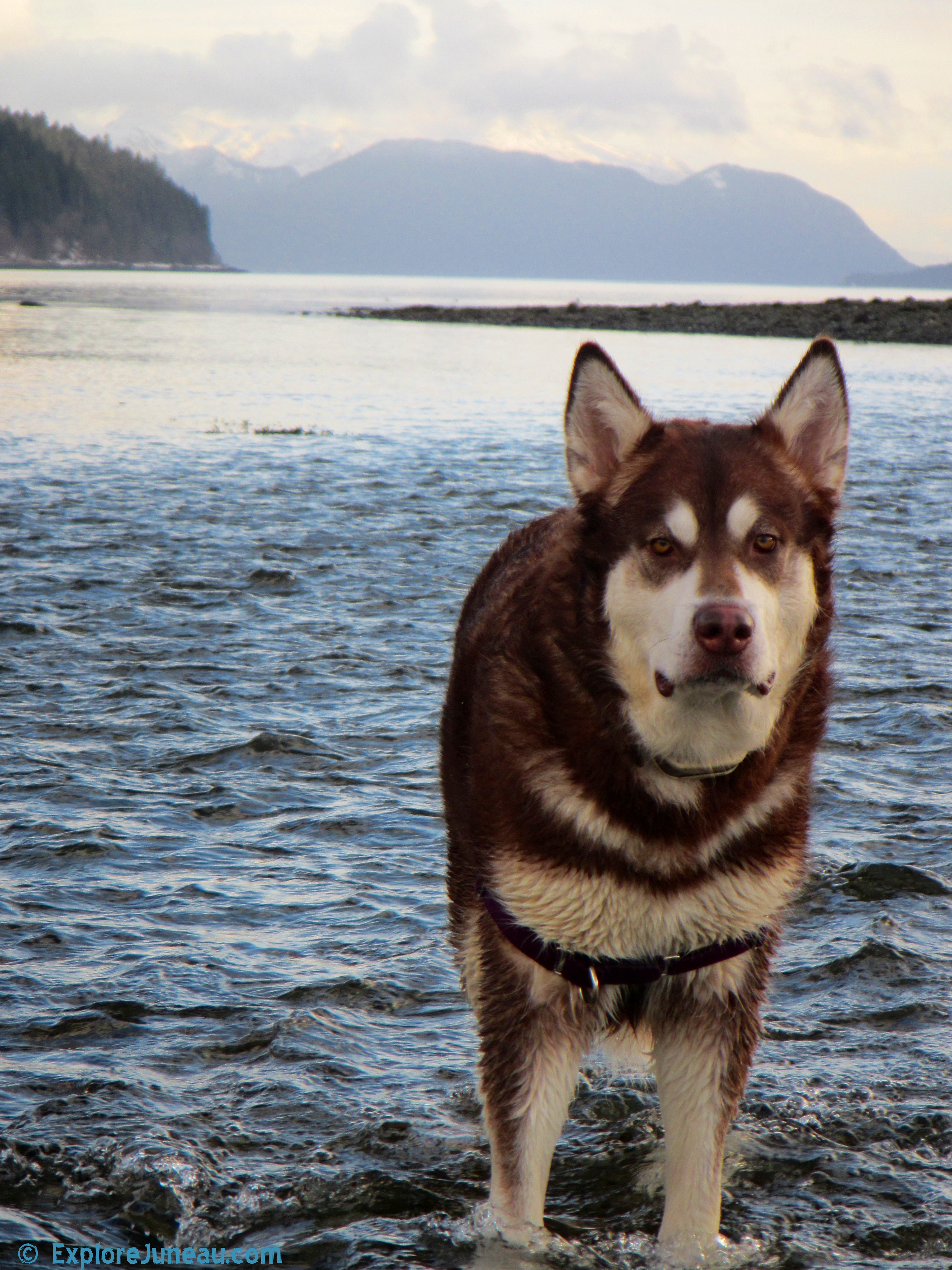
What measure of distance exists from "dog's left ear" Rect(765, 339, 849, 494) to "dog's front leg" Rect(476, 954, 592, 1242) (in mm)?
1605

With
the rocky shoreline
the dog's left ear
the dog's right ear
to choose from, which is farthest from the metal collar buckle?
the rocky shoreline

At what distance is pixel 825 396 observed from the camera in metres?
3.26

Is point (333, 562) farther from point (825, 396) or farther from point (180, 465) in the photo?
point (825, 396)

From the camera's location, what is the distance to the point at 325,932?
15.7ft

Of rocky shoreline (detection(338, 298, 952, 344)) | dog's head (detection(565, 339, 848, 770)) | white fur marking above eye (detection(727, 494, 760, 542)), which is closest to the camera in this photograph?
dog's head (detection(565, 339, 848, 770))

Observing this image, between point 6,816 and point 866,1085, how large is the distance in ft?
12.8

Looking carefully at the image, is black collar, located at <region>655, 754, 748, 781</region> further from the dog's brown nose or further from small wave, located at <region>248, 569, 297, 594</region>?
small wave, located at <region>248, 569, 297, 594</region>

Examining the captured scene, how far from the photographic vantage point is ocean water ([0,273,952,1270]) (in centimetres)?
338

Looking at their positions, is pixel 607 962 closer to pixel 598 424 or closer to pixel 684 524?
pixel 684 524

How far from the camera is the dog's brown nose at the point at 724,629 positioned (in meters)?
2.77

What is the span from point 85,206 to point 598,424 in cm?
16236

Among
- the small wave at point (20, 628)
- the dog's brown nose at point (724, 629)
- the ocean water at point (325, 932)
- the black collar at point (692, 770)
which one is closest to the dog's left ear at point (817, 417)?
the dog's brown nose at point (724, 629)

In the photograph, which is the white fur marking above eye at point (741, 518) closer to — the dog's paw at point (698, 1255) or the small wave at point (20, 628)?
the dog's paw at point (698, 1255)

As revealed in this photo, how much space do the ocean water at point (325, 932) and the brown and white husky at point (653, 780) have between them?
45cm
